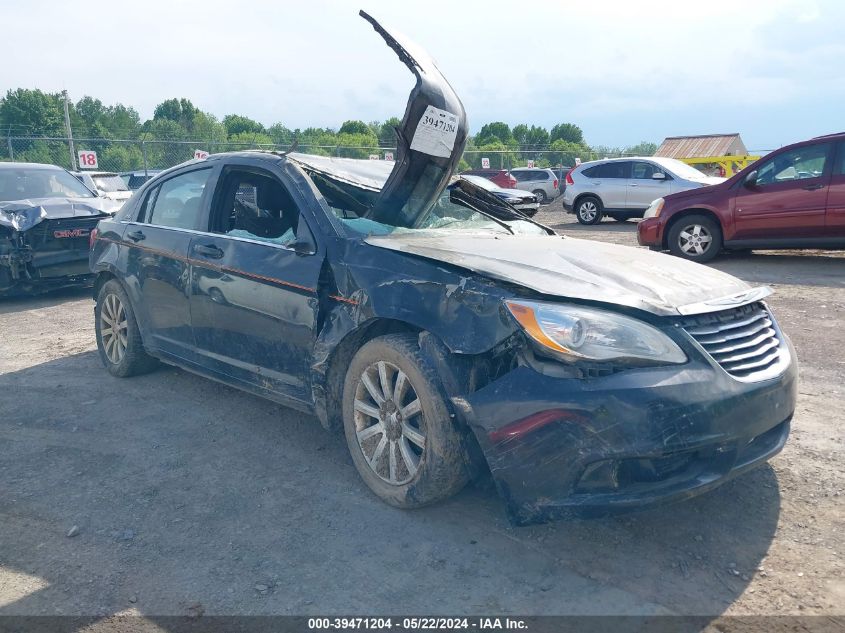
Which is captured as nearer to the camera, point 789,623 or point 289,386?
point 789,623

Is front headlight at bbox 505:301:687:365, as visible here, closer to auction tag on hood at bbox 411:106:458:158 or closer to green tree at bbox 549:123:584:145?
auction tag on hood at bbox 411:106:458:158

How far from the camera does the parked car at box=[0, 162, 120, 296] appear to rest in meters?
8.89

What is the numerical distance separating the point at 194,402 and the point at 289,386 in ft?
4.77

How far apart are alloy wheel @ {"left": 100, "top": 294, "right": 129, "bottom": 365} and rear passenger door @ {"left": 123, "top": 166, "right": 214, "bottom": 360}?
316 millimetres

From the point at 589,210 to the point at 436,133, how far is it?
15.7 m

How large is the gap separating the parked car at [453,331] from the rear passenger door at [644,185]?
45.5ft

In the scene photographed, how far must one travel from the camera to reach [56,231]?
9.14 metres

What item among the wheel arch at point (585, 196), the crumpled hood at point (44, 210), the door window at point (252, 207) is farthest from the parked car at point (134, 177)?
the door window at point (252, 207)

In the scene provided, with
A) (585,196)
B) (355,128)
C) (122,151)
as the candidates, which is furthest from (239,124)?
(585,196)

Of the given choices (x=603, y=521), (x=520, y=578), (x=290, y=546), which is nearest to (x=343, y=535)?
(x=290, y=546)

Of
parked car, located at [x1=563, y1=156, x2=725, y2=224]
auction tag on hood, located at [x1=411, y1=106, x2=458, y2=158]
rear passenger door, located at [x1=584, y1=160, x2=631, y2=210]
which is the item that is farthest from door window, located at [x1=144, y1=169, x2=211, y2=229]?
rear passenger door, located at [x1=584, y1=160, x2=631, y2=210]

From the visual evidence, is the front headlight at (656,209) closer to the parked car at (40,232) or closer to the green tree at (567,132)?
the parked car at (40,232)

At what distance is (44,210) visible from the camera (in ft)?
30.1

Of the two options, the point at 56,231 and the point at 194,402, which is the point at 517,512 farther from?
the point at 56,231
